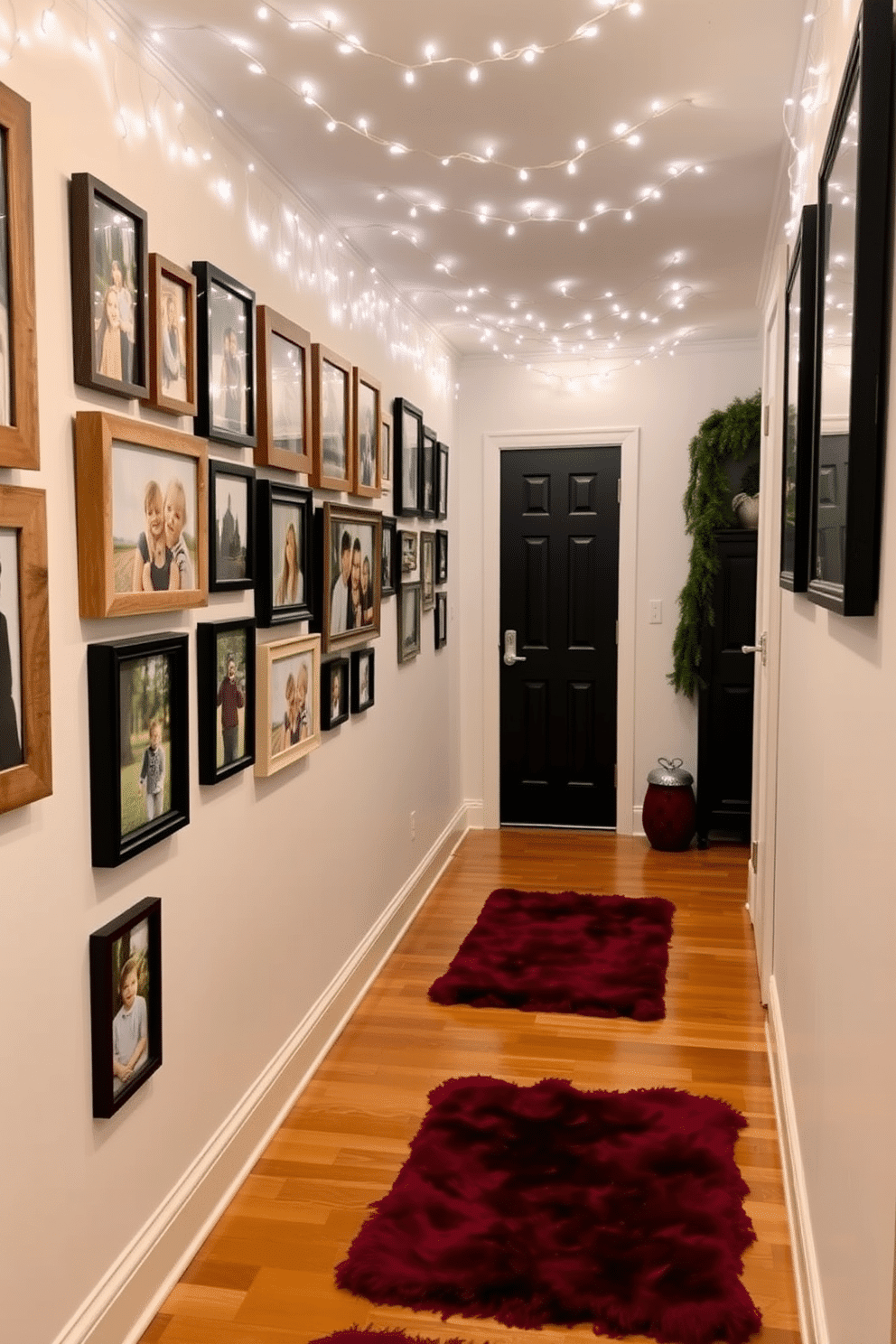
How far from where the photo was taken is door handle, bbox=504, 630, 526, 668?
233 inches

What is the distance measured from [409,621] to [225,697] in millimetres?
2012

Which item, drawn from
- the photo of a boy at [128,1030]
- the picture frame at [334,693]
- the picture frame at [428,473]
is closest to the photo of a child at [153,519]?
the photo of a boy at [128,1030]

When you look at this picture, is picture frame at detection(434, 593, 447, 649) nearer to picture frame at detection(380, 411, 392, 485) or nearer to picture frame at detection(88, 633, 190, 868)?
picture frame at detection(380, 411, 392, 485)

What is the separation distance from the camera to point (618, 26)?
7.23 ft

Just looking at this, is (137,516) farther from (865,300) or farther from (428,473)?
(428,473)

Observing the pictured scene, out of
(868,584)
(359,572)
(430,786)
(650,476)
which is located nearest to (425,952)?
(430,786)

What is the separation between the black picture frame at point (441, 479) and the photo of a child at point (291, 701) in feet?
6.98

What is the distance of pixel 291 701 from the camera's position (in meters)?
2.96

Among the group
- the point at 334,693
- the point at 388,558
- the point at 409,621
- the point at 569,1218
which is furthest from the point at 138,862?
the point at 409,621

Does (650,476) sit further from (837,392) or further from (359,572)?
(837,392)

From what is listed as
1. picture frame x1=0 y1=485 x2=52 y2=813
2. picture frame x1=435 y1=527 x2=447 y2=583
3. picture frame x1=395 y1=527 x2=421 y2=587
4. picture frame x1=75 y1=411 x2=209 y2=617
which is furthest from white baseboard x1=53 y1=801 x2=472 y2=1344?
picture frame x1=435 y1=527 x2=447 y2=583

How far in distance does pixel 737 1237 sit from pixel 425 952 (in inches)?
75.5

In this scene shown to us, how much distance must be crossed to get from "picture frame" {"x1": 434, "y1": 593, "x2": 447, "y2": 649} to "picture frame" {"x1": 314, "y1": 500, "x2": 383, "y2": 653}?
50.7 inches

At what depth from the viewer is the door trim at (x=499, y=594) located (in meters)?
5.67
